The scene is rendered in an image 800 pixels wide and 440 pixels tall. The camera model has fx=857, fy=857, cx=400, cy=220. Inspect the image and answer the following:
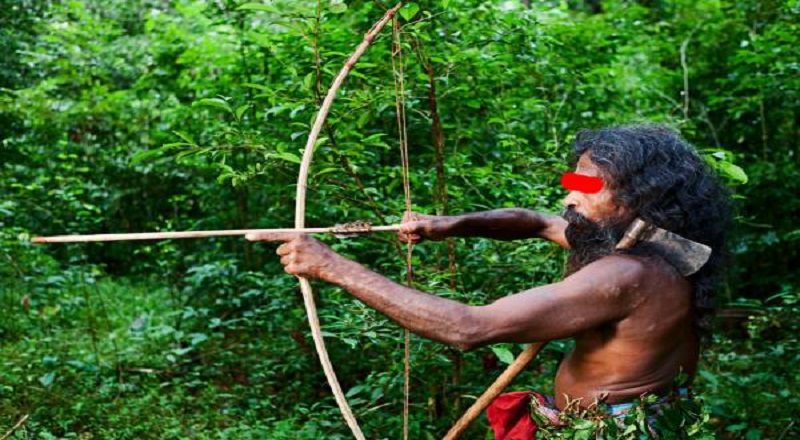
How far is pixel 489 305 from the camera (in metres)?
2.40

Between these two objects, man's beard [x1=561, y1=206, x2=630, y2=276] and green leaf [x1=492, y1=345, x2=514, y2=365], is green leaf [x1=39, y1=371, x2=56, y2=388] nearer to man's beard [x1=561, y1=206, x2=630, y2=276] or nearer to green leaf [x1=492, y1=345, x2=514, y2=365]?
green leaf [x1=492, y1=345, x2=514, y2=365]

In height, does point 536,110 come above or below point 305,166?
below

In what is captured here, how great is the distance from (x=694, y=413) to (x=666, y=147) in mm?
885

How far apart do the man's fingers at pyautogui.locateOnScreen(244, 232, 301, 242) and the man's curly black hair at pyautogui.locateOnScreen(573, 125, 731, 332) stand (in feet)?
3.38

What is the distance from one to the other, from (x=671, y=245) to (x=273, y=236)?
1.25 metres

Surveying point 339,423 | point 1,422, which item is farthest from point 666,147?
point 1,422

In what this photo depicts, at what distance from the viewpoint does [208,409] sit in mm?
5176

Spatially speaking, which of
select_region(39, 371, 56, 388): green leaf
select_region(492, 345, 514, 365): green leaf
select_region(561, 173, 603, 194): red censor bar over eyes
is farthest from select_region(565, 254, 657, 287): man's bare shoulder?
select_region(39, 371, 56, 388): green leaf

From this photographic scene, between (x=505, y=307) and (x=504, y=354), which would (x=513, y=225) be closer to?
(x=504, y=354)

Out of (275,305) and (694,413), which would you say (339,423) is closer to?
(275,305)

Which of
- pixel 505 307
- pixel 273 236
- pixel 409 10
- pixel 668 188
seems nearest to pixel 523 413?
pixel 505 307

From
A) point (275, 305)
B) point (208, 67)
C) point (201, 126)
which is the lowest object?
point (275, 305)

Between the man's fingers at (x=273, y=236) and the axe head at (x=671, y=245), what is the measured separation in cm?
102

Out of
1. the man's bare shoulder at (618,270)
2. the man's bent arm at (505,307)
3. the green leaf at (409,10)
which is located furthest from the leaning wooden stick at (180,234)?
the green leaf at (409,10)
